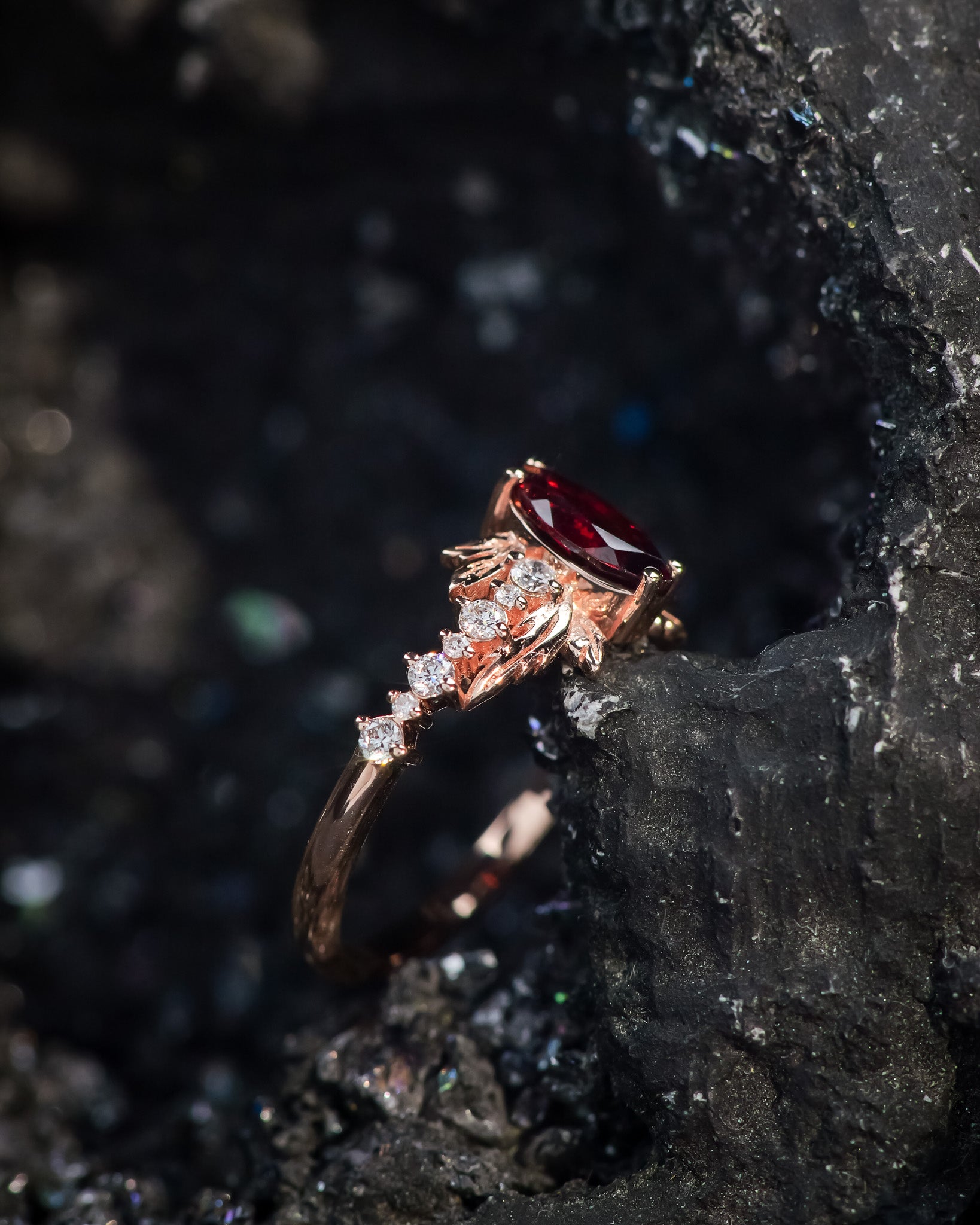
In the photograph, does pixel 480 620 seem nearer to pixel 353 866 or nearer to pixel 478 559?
pixel 478 559

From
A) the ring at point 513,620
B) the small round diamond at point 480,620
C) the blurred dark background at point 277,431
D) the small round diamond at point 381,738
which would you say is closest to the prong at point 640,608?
the ring at point 513,620

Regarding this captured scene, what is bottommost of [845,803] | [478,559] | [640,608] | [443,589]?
[845,803]

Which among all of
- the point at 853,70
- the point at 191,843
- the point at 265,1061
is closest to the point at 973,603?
the point at 853,70

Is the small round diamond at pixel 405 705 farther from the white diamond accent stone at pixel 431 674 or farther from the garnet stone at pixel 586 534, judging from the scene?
the garnet stone at pixel 586 534

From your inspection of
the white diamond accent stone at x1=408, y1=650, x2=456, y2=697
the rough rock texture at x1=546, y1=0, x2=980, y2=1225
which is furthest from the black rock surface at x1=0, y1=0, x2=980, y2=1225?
the white diamond accent stone at x1=408, y1=650, x2=456, y2=697

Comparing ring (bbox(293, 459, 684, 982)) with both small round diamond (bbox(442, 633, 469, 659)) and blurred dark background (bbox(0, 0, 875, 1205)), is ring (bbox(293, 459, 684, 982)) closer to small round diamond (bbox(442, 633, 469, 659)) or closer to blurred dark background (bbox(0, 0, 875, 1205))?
small round diamond (bbox(442, 633, 469, 659))

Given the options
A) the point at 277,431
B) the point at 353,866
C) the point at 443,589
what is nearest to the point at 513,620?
the point at 353,866

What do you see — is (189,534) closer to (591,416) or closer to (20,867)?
(20,867)
